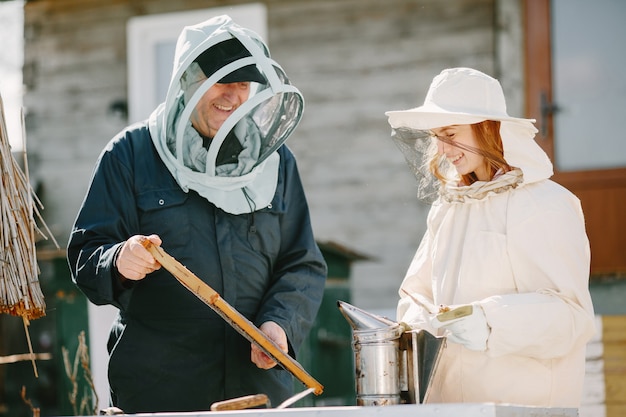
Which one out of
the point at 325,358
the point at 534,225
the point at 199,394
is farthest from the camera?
the point at 325,358

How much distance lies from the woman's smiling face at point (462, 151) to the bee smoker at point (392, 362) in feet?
2.14

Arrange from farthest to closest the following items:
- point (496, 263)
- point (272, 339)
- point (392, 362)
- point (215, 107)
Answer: point (215, 107), point (272, 339), point (496, 263), point (392, 362)

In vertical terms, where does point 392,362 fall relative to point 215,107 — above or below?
below

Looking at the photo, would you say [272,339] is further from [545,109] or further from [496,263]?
[545,109]

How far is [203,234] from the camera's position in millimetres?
3920

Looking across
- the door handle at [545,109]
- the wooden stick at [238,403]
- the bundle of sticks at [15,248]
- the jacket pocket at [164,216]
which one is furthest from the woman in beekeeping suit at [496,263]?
the door handle at [545,109]

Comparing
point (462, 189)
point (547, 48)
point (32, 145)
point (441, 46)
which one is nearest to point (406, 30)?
point (441, 46)

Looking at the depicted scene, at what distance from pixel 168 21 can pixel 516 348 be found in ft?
23.5

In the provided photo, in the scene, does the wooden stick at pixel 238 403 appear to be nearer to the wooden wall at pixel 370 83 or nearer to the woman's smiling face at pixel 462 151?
the woman's smiling face at pixel 462 151

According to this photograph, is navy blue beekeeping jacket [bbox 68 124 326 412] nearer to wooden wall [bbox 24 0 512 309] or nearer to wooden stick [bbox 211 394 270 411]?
wooden stick [bbox 211 394 270 411]

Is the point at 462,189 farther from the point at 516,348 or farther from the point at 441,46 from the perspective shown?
the point at 441,46

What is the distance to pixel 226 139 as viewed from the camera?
13.4ft

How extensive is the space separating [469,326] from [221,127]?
136 centimetres

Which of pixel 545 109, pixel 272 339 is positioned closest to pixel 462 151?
pixel 272 339
